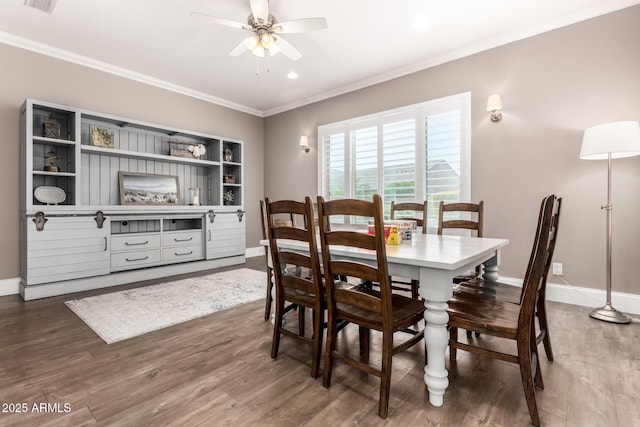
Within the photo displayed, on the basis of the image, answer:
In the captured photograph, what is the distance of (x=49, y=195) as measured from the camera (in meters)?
3.48

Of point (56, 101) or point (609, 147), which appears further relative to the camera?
point (56, 101)

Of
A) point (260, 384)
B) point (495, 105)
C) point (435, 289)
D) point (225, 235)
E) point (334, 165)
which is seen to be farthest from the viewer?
point (334, 165)

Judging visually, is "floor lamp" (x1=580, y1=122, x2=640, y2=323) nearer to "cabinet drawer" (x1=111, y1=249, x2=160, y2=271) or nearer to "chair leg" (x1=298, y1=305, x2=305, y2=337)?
"chair leg" (x1=298, y1=305, x2=305, y2=337)

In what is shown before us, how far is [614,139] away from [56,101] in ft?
19.1

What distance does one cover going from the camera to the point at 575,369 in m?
1.82

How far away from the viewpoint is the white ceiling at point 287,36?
2896 mm

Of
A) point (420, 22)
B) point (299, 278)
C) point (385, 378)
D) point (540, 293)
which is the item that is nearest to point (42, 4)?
point (299, 278)

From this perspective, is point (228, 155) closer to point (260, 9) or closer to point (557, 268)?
point (260, 9)

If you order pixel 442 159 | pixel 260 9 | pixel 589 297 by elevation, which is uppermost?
pixel 260 9

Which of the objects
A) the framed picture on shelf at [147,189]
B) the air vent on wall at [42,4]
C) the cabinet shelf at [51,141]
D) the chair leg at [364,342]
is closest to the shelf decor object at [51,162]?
the cabinet shelf at [51,141]

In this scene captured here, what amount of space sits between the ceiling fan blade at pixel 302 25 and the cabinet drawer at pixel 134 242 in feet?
10.1

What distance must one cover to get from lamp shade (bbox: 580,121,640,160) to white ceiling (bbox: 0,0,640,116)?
129 centimetres

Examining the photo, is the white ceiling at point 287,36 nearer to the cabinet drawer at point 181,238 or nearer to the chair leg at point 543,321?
the cabinet drawer at point 181,238

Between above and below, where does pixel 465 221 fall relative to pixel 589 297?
above
